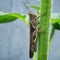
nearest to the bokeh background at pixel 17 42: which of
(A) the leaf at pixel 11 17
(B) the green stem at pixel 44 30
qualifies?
(A) the leaf at pixel 11 17

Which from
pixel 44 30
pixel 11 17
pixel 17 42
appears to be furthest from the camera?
pixel 17 42

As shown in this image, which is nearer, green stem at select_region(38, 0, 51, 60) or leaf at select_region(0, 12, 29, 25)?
green stem at select_region(38, 0, 51, 60)

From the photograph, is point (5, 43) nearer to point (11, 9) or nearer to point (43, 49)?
point (11, 9)

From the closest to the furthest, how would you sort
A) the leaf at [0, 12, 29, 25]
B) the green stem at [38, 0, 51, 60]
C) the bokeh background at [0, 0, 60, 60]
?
the green stem at [38, 0, 51, 60] → the leaf at [0, 12, 29, 25] → the bokeh background at [0, 0, 60, 60]

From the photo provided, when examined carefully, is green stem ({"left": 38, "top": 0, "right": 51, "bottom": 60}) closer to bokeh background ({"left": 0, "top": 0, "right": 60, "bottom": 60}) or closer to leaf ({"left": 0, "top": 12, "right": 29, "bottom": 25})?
leaf ({"left": 0, "top": 12, "right": 29, "bottom": 25})

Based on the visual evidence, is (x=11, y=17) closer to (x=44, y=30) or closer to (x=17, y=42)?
(x=44, y=30)

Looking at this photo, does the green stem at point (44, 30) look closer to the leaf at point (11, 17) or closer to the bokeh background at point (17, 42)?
the leaf at point (11, 17)

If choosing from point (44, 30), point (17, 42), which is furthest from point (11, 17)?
point (17, 42)

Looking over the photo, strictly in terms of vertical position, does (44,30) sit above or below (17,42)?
above

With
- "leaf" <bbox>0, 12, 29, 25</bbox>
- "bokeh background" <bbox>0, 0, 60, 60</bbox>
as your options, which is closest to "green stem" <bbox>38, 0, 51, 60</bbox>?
"leaf" <bbox>0, 12, 29, 25</bbox>

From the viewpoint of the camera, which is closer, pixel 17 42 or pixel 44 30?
pixel 44 30
